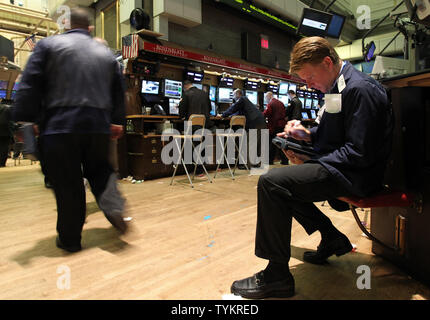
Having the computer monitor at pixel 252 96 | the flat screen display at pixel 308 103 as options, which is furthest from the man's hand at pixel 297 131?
the flat screen display at pixel 308 103

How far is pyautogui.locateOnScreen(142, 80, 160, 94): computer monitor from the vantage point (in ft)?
18.8

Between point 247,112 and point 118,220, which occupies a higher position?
point 247,112

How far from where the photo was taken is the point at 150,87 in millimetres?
5809

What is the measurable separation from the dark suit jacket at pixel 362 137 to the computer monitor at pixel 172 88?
16.4 ft

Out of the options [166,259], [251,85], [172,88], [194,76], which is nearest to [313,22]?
[194,76]

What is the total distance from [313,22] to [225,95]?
8.58ft

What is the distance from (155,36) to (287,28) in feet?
18.5

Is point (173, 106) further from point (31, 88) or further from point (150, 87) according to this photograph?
point (31, 88)

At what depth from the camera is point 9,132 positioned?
6090mm

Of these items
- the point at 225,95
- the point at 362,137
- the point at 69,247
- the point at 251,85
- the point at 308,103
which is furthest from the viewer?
the point at 308,103

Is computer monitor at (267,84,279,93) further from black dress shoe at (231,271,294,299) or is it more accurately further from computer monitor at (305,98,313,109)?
black dress shoe at (231,271,294,299)

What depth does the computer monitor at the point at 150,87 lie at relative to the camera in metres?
5.72

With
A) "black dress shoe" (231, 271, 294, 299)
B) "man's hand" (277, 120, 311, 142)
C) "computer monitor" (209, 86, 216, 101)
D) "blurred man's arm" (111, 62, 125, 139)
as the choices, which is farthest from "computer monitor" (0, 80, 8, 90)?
"black dress shoe" (231, 271, 294, 299)
